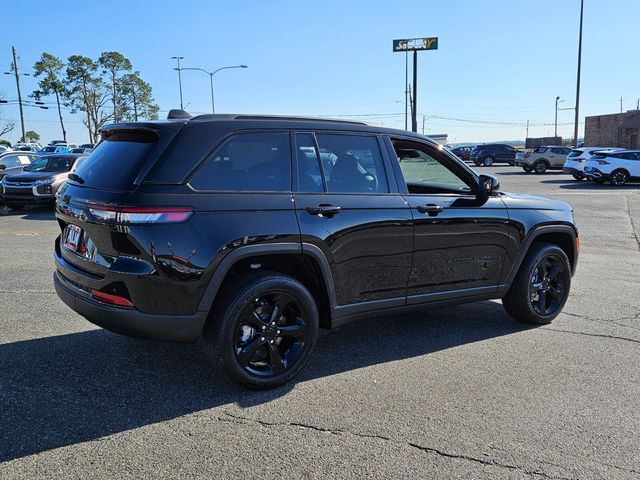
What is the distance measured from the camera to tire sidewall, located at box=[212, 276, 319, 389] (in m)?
3.54

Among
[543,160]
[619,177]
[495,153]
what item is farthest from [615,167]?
[495,153]

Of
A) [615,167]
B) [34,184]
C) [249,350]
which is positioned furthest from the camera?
[615,167]

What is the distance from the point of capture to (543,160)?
34.6m

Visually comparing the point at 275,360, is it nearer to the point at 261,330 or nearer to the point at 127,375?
the point at 261,330

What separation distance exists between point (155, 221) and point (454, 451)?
2157mm

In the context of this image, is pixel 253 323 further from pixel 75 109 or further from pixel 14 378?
pixel 75 109

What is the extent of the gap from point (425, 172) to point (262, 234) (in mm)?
2067

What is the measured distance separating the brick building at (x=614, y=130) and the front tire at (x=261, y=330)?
177 ft

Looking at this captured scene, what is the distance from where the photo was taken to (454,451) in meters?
3.04

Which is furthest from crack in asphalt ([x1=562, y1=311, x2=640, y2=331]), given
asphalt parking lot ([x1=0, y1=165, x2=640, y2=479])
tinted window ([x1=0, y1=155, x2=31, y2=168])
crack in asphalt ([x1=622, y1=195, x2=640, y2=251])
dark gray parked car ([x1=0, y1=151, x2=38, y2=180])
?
tinted window ([x1=0, y1=155, x2=31, y2=168])

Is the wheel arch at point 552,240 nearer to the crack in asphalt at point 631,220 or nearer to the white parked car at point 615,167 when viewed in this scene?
the crack in asphalt at point 631,220

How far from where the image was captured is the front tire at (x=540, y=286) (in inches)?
203

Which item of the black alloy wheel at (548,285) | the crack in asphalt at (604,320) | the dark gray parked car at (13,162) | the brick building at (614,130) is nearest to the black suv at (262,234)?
the black alloy wheel at (548,285)

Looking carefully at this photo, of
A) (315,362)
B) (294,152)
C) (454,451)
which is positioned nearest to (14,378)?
(315,362)
